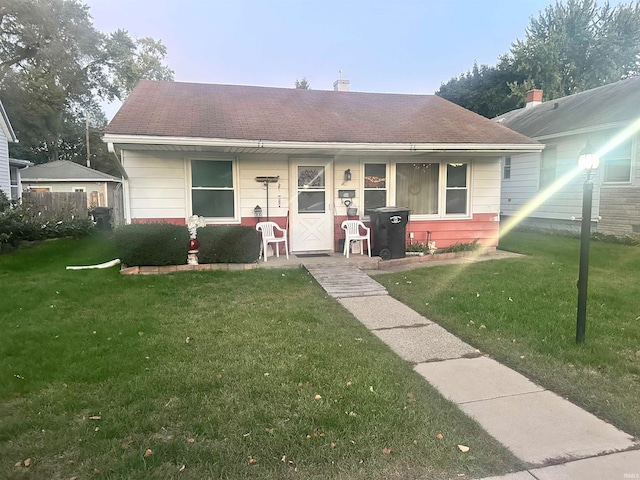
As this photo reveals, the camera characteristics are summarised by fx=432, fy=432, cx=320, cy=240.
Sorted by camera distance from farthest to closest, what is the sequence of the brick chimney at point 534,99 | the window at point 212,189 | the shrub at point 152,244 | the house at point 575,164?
the brick chimney at point 534,99 → the house at point 575,164 → the window at point 212,189 → the shrub at point 152,244

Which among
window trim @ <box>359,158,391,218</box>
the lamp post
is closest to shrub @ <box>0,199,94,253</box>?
window trim @ <box>359,158,391,218</box>

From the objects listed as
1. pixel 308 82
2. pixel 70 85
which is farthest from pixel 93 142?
pixel 308 82

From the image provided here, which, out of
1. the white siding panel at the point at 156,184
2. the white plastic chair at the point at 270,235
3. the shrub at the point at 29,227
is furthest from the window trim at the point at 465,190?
the shrub at the point at 29,227

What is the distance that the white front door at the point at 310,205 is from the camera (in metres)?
9.55

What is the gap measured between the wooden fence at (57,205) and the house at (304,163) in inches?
245

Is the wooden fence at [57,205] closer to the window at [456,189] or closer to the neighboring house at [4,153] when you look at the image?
the neighboring house at [4,153]

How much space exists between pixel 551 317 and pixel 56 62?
34.8 metres

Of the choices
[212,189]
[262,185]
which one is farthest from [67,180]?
[262,185]

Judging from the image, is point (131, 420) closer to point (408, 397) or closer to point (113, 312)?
point (408, 397)

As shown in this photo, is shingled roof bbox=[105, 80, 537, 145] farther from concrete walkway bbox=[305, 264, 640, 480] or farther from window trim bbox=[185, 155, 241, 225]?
concrete walkway bbox=[305, 264, 640, 480]

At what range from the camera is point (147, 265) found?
7770mm

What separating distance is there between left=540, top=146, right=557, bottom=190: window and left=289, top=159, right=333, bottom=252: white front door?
915 centimetres

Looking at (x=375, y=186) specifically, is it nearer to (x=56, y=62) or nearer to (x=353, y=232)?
(x=353, y=232)

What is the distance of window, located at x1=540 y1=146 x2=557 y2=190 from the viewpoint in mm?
14572
